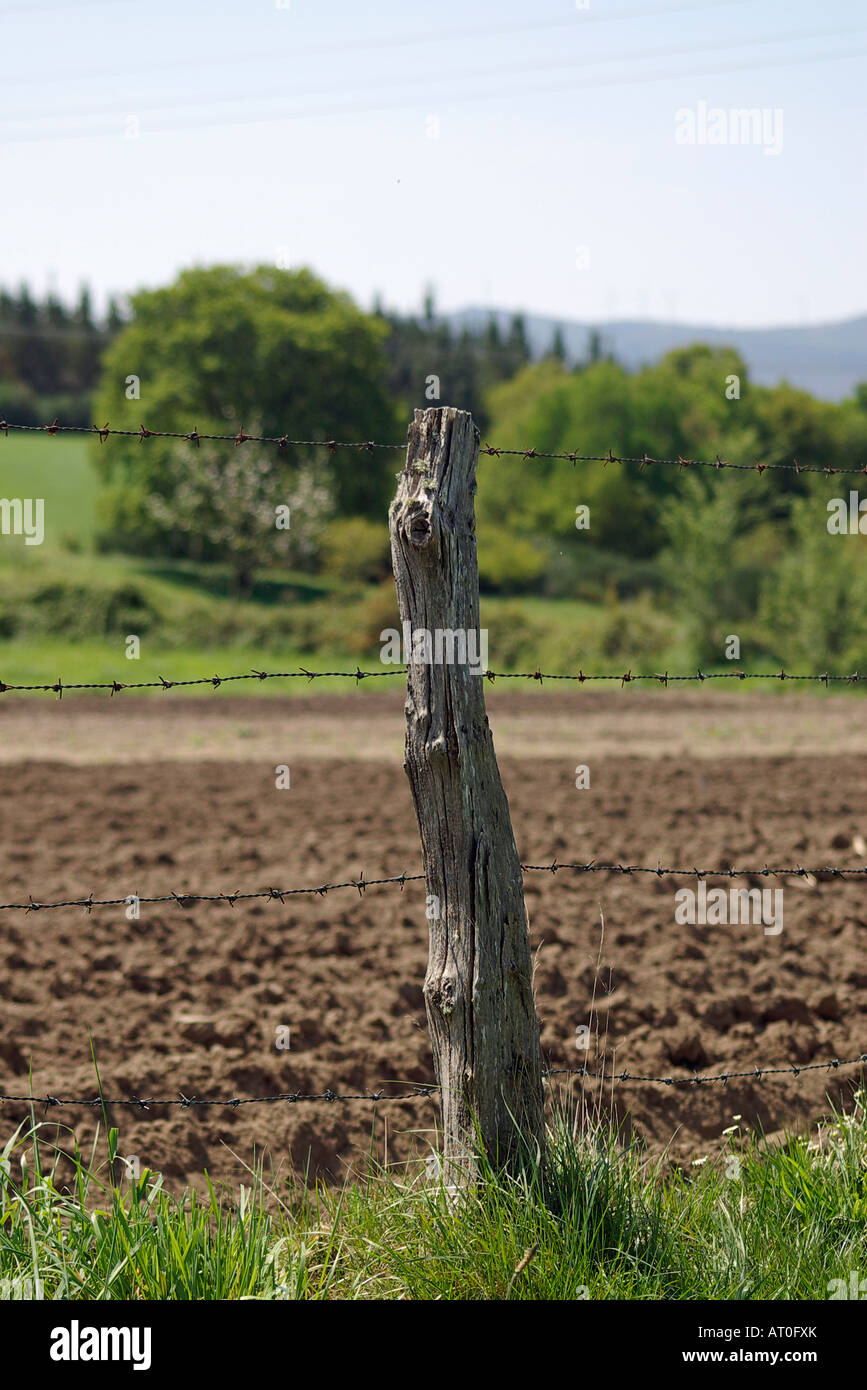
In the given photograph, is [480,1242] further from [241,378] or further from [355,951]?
[241,378]

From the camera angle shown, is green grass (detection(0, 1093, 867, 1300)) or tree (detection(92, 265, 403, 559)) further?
tree (detection(92, 265, 403, 559))

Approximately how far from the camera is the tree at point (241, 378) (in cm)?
3928

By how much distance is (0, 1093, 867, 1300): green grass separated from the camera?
2807 mm

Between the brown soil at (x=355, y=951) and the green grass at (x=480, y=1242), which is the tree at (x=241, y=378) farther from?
the green grass at (x=480, y=1242)

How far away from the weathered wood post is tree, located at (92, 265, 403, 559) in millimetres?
35452

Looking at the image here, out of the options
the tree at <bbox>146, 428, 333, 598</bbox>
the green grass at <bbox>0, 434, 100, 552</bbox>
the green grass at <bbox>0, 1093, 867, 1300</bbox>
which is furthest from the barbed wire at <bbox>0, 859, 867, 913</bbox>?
the green grass at <bbox>0, 434, 100, 552</bbox>

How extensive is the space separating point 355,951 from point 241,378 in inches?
1424

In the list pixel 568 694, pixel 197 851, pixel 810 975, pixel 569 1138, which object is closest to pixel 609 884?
pixel 810 975

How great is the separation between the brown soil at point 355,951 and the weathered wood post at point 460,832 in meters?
0.58

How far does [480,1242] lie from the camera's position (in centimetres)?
289

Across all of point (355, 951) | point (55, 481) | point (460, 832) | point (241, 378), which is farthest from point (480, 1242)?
point (55, 481)

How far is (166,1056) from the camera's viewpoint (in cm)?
496

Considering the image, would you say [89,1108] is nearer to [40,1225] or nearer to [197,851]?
[40,1225]

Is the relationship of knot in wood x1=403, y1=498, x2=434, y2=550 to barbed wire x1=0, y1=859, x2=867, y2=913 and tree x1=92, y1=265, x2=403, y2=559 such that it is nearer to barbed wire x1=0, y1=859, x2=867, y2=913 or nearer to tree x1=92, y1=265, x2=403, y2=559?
barbed wire x1=0, y1=859, x2=867, y2=913
